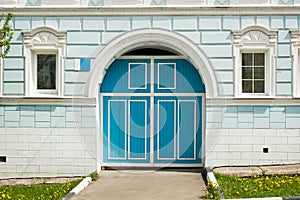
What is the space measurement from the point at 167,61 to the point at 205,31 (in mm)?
1290

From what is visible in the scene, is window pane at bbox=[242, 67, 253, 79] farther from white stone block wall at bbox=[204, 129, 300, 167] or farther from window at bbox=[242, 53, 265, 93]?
white stone block wall at bbox=[204, 129, 300, 167]

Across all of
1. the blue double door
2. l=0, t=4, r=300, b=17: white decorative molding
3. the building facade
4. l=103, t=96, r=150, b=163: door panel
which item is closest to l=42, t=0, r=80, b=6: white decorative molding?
the building facade

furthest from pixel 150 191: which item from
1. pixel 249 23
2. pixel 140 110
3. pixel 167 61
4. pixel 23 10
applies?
pixel 23 10

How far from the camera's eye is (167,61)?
12.1 meters

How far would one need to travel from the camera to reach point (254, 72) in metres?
11.6

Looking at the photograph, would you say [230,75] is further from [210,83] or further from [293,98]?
[293,98]

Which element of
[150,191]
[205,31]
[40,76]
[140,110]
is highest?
[205,31]

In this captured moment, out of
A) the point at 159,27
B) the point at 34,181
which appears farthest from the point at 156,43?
the point at 34,181

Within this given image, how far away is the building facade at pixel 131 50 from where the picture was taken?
11.4 m

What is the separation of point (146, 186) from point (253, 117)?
10.1ft

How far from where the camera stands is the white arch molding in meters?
11.5

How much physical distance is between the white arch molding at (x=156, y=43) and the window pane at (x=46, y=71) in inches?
37.7

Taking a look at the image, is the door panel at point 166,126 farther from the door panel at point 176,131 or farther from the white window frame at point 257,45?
the white window frame at point 257,45

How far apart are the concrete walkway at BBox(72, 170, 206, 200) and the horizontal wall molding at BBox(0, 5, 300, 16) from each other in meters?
3.84
